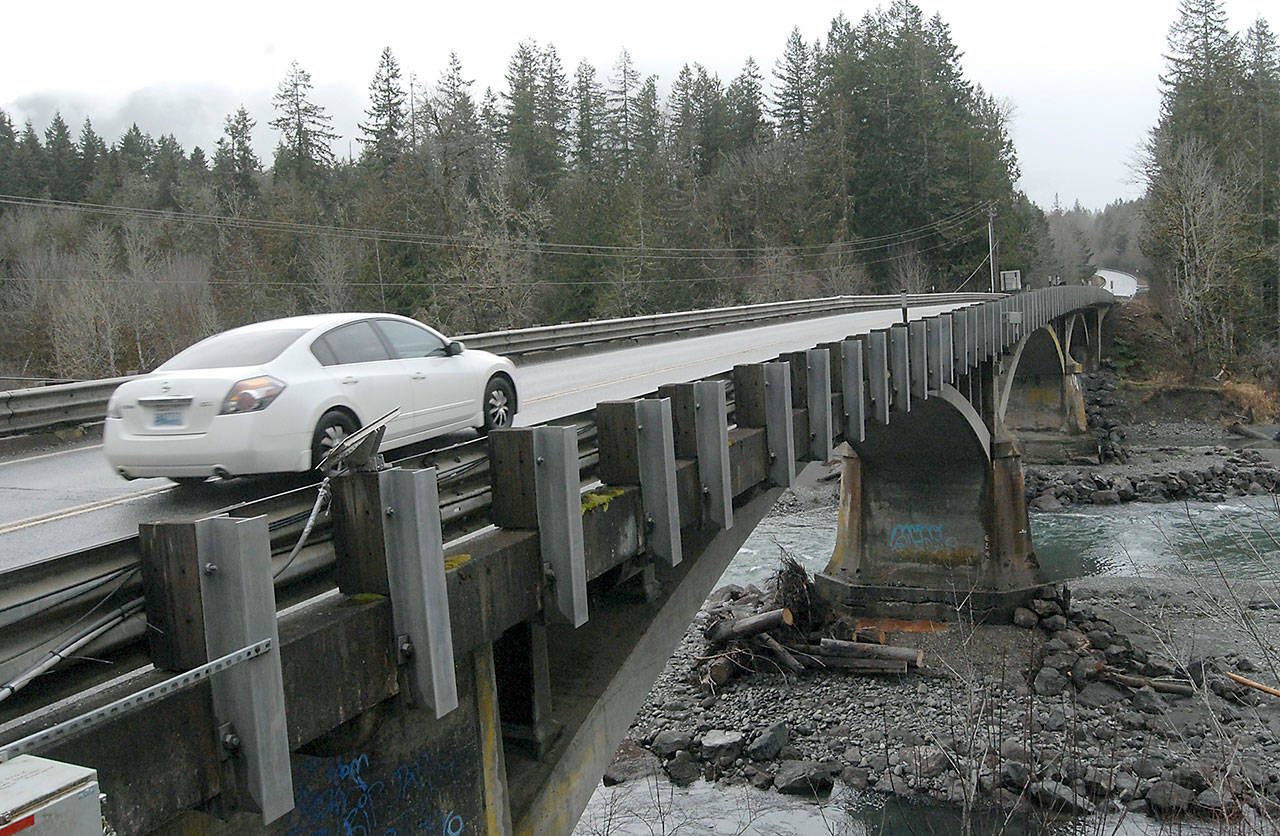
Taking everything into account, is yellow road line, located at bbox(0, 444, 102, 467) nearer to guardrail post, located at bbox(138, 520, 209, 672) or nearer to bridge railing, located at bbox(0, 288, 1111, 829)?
bridge railing, located at bbox(0, 288, 1111, 829)

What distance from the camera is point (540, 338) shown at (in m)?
18.2

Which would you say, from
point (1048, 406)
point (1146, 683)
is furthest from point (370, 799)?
point (1048, 406)

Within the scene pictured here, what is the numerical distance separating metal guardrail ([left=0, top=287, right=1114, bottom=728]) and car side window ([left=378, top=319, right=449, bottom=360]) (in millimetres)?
1308

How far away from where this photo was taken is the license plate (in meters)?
5.99

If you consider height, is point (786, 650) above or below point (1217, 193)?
below

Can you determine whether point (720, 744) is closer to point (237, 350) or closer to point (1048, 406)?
point (237, 350)

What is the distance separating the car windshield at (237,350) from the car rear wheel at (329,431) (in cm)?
52

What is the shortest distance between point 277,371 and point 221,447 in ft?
2.03

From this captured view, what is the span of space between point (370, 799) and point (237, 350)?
312 cm

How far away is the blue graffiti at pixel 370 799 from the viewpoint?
186 inches

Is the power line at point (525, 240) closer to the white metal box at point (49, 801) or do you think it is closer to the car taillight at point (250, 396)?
the car taillight at point (250, 396)

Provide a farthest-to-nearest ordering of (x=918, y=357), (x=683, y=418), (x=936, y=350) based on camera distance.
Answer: (x=936, y=350), (x=918, y=357), (x=683, y=418)

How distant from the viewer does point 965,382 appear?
23.9m

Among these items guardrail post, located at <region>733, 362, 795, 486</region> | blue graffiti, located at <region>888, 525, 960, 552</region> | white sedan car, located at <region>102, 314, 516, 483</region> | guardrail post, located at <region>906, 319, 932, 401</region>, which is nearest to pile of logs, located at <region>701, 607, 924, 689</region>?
blue graffiti, located at <region>888, 525, 960, 552</region>
